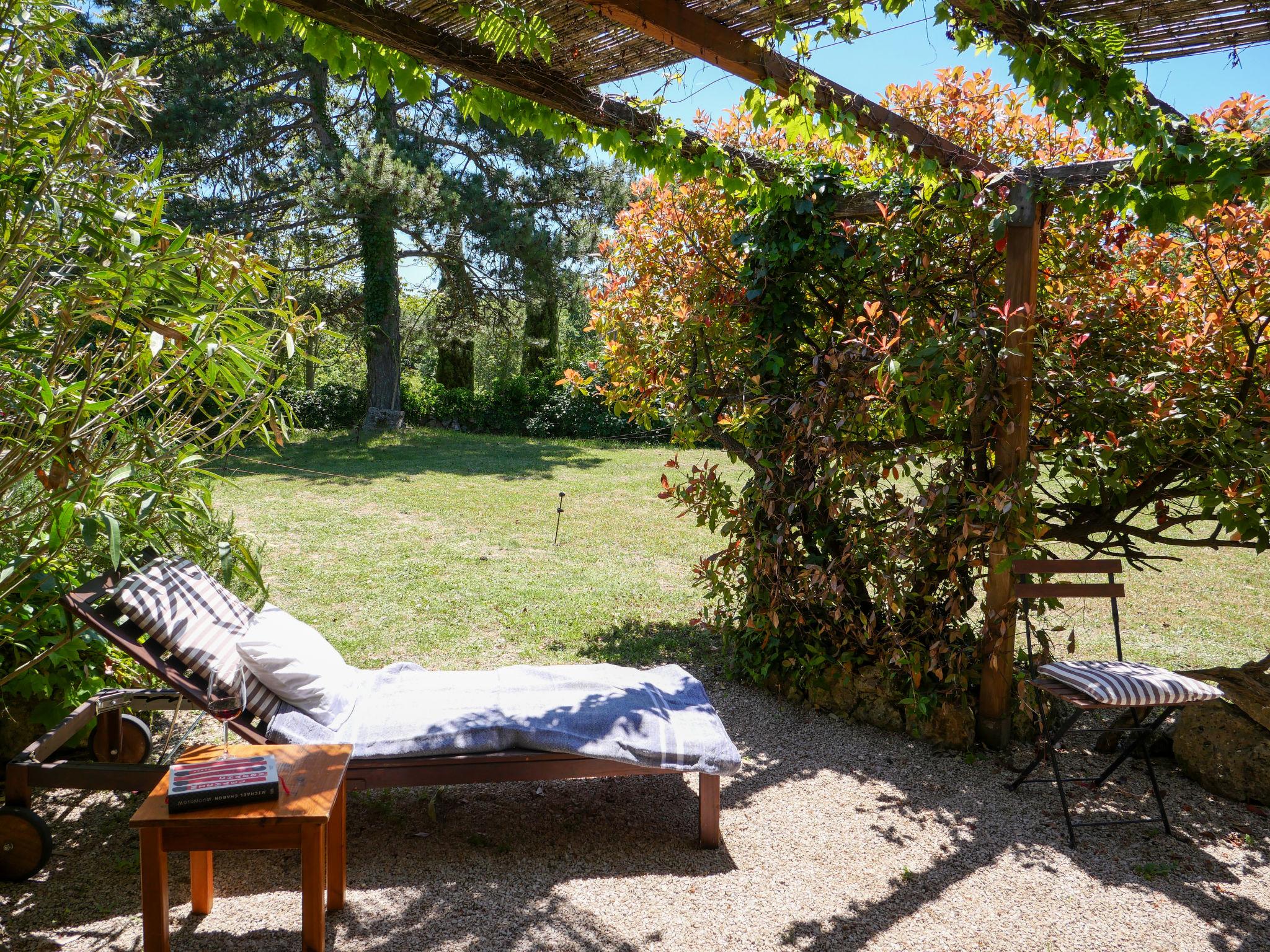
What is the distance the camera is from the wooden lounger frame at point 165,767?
2.98 metres

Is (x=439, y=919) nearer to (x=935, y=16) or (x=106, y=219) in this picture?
(x=106, y=219)

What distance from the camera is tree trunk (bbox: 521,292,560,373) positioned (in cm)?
1745

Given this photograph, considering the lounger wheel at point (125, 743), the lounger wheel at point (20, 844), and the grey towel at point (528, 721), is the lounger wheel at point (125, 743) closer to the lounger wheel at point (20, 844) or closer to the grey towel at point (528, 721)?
the lounger wheel at point (20, 844)

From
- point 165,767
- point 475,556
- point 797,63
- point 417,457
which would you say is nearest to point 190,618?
point 165,767

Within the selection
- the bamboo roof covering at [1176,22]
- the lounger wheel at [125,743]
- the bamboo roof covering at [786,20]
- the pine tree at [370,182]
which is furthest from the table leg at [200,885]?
the pine tree at [370,182]

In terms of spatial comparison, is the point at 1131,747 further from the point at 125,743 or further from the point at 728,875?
the point at 125,743

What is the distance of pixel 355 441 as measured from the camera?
1680 centimetres

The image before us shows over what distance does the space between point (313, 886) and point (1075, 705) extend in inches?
109

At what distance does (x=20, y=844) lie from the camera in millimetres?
2924

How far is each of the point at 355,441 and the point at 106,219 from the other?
1461 cm

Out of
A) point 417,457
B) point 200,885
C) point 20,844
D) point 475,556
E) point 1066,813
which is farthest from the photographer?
point 417,457

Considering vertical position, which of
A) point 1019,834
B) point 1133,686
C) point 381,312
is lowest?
point 1019,834

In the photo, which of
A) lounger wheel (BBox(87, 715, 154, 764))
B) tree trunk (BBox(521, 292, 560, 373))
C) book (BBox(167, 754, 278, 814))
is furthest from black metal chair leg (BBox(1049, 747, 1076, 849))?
tree trunk (BBox(521, 292, 560, 373))

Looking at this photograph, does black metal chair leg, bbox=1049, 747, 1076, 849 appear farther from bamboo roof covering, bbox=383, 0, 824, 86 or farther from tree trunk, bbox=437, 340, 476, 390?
tree trunk, bbox=437, 340, 476, 390
